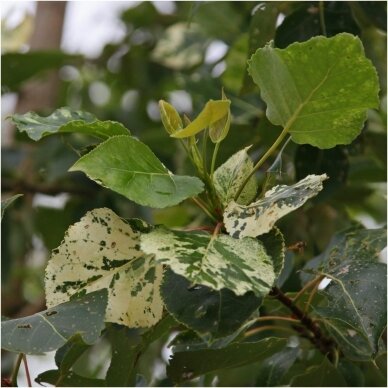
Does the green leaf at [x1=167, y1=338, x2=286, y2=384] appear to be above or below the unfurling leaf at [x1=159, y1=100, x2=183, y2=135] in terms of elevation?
below

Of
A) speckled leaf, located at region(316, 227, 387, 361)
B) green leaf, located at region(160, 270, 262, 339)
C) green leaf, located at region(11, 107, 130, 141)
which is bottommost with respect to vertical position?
speckled leaf, located at region(316, 227, 387, 361)

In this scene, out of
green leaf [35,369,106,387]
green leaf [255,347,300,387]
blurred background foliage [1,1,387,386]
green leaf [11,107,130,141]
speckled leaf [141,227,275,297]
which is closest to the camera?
speckled leaf [141,227,275,297]

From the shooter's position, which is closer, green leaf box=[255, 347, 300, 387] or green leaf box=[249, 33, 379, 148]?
green leaf box=[249, 33, 379, 148]

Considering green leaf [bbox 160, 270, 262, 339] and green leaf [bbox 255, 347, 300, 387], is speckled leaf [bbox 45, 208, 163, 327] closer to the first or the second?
green leaf [bbox 160, 270, 262, 339]

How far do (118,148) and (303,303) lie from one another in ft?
1.06

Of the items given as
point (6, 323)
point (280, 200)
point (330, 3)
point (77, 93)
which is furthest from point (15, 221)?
point (280, 200)

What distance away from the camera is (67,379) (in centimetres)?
81

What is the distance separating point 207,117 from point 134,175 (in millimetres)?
72

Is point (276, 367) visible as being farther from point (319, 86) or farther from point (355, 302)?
point (319, 86)

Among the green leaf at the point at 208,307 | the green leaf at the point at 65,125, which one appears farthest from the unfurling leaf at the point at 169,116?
the green leaf at the point at 208,307

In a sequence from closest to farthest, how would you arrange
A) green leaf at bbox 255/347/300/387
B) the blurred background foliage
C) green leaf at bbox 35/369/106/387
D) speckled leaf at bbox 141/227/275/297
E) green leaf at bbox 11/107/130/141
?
speckled leaf at bbox 141/227/275/297
green leaf at bbox 11/107/130/141
green leaf at bbox 35/369/106/387
green leaf at bbox 255/347/300/387
the blurred background foliage

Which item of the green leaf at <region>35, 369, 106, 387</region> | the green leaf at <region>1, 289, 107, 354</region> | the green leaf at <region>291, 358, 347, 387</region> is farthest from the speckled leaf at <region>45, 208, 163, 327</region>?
the green leaf at <region>291, 358, 347, 387</region>

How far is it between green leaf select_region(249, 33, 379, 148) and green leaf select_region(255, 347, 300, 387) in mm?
319

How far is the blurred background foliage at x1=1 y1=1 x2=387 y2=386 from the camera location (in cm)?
108
